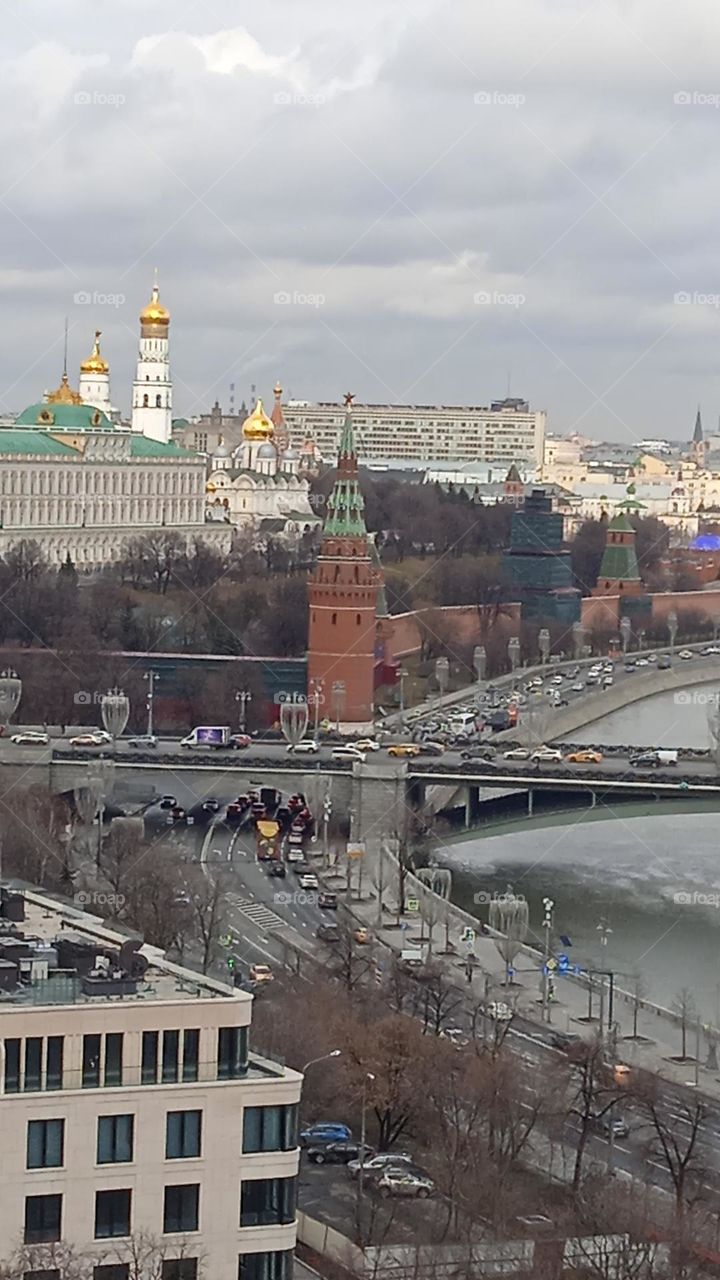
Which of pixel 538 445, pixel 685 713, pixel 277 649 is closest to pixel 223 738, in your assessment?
pixel 277 649

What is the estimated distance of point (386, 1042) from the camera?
21.7 metres

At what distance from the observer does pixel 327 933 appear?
31078 mm

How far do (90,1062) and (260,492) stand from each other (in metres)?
72.7

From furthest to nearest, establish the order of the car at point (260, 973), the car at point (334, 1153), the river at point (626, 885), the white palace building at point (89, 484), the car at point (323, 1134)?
the white palace building at point (89, 484)
the river at point (626, 885)
the car at point (260, 973)
the car at point (323, 1134)
the car at point (334, 1153)

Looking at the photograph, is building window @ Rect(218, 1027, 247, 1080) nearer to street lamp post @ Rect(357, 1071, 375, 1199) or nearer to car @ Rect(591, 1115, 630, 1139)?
street lamp post @ Rect(357, 1071, 375, 1199)

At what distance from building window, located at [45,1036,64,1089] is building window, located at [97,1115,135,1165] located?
0.30 m

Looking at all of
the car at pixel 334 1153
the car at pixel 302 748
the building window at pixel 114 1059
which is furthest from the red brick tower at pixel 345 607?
the building window at pixel 114 1059

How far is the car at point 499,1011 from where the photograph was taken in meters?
26.2

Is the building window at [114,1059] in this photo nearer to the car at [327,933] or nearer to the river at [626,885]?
the river at [626,885]

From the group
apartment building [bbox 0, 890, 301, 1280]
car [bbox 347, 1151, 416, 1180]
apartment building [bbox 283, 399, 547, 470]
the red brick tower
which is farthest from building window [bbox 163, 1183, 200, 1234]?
apartment building [bbox 283, 399, 547, 470]

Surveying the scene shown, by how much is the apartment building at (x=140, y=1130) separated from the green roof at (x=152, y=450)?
6487cm

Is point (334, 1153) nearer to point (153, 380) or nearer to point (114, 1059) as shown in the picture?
point (114, 1059)

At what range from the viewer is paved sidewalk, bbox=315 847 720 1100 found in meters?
26.0

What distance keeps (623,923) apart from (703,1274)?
15674 millimetres
